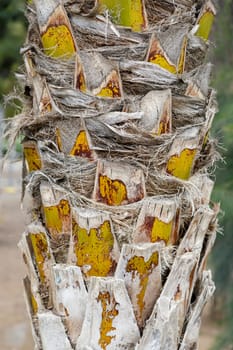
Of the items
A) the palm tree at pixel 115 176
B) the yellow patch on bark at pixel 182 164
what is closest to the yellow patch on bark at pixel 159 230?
the palm tree at pixel 115 176

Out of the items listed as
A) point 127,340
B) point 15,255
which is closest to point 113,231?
point 127,340

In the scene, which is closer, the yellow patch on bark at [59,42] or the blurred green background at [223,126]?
the yellow patch on bark at [59,42]

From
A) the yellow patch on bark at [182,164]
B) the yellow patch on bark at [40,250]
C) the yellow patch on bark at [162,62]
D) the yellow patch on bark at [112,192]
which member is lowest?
the yellow patch on bark at [40,250]

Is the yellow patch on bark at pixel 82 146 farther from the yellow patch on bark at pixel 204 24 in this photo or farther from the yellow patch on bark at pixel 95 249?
the yellow patch on bark at pixel 204 24

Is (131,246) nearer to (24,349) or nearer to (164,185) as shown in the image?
(164,185)

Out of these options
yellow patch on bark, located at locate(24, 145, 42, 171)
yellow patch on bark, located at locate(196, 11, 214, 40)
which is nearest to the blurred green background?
yellow patch on bark, located at locate(196, 11, 214, 40)

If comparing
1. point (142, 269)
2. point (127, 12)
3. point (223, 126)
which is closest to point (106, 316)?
point (142, 269)

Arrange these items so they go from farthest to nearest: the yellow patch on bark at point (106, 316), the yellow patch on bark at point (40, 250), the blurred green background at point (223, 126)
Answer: the blurred green background at point (223, 126)
the yellow patch on bark at point (40, 250)
the yellow patch on bark at point (106, 316)

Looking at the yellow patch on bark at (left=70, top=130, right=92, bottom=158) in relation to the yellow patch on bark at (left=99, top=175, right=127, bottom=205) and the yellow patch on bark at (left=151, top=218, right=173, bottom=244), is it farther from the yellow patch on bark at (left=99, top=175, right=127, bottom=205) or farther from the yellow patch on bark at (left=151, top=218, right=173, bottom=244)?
the yellow patch on bark at (left=151, top=218, right=173, bottom=244)

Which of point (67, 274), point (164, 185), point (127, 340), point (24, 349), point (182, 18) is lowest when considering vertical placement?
point (24, 349)
